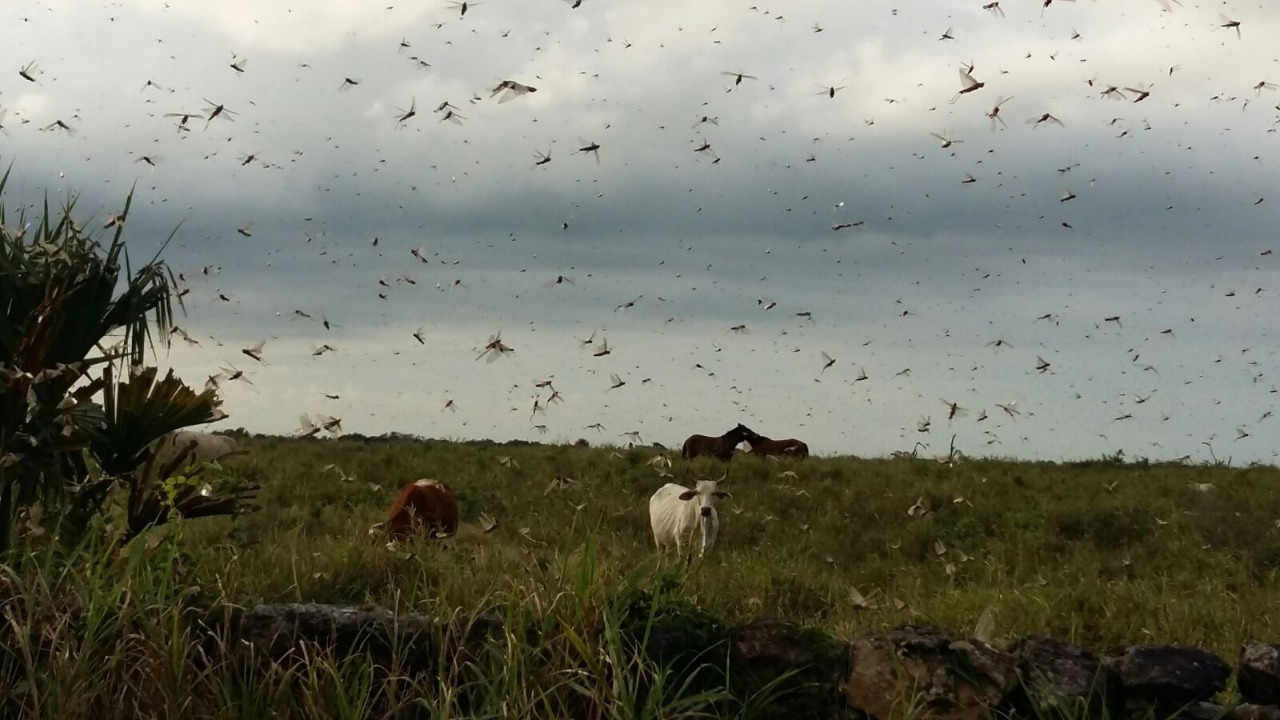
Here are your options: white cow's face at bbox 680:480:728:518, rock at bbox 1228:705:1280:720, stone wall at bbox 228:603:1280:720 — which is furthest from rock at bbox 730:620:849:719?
white cow's face at bbox 680:480:728:518

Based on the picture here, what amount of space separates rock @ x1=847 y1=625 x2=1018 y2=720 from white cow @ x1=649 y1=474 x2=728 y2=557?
Result: 317 inches

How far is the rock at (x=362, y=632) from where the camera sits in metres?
5.68

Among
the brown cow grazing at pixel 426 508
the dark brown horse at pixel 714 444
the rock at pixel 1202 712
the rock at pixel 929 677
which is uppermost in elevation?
the dark brown horse at pixel 714 444

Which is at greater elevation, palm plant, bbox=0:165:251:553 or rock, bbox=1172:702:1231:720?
palm plant, bbox=0:165:251:553

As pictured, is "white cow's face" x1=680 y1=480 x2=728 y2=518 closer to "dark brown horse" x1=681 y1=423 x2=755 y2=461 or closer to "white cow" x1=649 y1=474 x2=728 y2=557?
"white cow" x1=649 y1=474 x2=728 y2=557

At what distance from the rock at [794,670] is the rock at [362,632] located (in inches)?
51.2

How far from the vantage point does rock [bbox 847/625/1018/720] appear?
195 inches

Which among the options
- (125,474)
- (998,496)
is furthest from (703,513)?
(125,474)

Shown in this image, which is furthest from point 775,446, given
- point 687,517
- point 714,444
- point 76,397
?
point 76,397

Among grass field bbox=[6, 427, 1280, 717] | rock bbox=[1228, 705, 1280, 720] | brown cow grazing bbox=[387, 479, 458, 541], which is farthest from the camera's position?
brown cow grazing bbox=[387, 479, 458, 541]

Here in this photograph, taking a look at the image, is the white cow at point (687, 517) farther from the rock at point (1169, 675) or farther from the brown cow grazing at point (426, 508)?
the rock at point (1169, 675)

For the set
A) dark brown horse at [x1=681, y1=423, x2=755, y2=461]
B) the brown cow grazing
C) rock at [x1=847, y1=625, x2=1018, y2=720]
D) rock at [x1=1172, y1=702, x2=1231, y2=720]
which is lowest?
rock at [x1=1172, y1=702, x2=1231, y2=720]

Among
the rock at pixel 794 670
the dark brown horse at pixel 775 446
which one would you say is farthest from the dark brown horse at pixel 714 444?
the rock at pixel 794 670

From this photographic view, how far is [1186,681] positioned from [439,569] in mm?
4344
